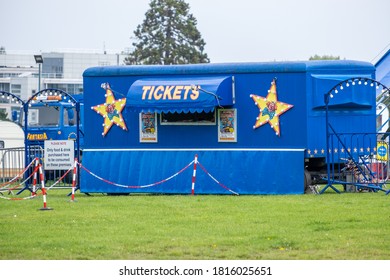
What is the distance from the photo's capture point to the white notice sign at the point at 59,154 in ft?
89.7

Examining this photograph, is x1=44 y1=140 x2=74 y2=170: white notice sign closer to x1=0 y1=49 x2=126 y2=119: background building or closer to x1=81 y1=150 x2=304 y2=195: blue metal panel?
x1=81 y1=150 x2=304 y2=195: blue metal panel

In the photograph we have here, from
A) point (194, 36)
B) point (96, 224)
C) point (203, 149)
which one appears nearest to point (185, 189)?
point (203, 149)

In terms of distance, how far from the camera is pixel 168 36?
74.8 m

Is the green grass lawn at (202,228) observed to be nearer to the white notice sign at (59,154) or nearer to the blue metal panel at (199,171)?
the blue metal panel at (199,171)

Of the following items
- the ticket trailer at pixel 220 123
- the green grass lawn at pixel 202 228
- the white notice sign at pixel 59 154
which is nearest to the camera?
the green grass lawn at pixel 202 228

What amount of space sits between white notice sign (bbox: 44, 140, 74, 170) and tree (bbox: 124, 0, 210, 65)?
152 feet

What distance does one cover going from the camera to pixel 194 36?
74.6 m

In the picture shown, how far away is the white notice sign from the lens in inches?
1077

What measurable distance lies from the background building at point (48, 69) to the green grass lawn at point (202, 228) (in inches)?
2674

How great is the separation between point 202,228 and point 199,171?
28.0 feet

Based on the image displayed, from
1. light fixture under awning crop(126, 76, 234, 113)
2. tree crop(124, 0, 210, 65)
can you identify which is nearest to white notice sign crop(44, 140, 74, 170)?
light fixture under awning crop(126, 76, 234, 113)

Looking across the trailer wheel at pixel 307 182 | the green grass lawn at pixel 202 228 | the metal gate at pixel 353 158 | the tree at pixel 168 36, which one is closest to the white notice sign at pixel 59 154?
the green grass lawn at pixel 202 228

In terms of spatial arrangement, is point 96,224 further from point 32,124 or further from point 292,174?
point 32,124

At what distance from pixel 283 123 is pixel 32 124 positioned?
16.1 metres
